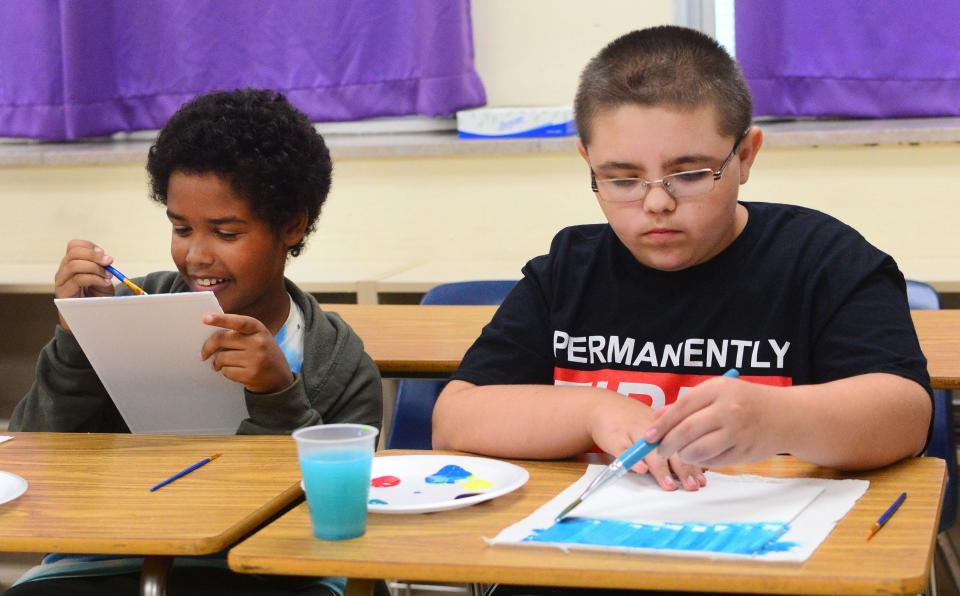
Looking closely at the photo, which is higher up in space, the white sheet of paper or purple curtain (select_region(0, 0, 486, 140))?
purple curtain (select_region(0, 0, 486, 140))

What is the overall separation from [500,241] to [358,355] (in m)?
1.64

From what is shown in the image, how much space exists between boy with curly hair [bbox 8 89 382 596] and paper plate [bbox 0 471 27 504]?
29 cm

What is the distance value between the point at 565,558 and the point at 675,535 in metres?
0.11

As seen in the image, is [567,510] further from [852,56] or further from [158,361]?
[852,56]

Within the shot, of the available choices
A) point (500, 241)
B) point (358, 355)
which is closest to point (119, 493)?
point (358, 355)

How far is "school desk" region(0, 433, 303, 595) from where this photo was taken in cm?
117

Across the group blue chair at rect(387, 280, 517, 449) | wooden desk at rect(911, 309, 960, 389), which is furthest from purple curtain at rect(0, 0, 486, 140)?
wooden desk at rect(911, 309, 960, 389)

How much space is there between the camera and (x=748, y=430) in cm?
114

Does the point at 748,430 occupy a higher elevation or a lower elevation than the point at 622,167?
lower

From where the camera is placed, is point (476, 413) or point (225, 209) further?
point (225, 209)

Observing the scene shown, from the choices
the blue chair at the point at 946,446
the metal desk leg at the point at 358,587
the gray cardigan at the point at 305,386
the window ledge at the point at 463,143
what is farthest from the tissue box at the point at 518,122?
the metal desk leg at the point at 358,587

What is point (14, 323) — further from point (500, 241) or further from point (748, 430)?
point (748, 430)

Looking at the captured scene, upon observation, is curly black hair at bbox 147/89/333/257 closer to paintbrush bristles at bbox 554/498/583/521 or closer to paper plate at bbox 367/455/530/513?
paper plate at bbox 367/455/530/513

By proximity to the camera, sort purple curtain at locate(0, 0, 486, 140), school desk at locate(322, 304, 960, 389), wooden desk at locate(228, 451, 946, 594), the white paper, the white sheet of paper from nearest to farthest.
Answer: wooden desk at locate(228, 451, 946, 594) < the white paper < the white sheet of paper < school desk at locate(322, 304, 960, 389) < purple curtain at locate(0, 0, 486, 140)
